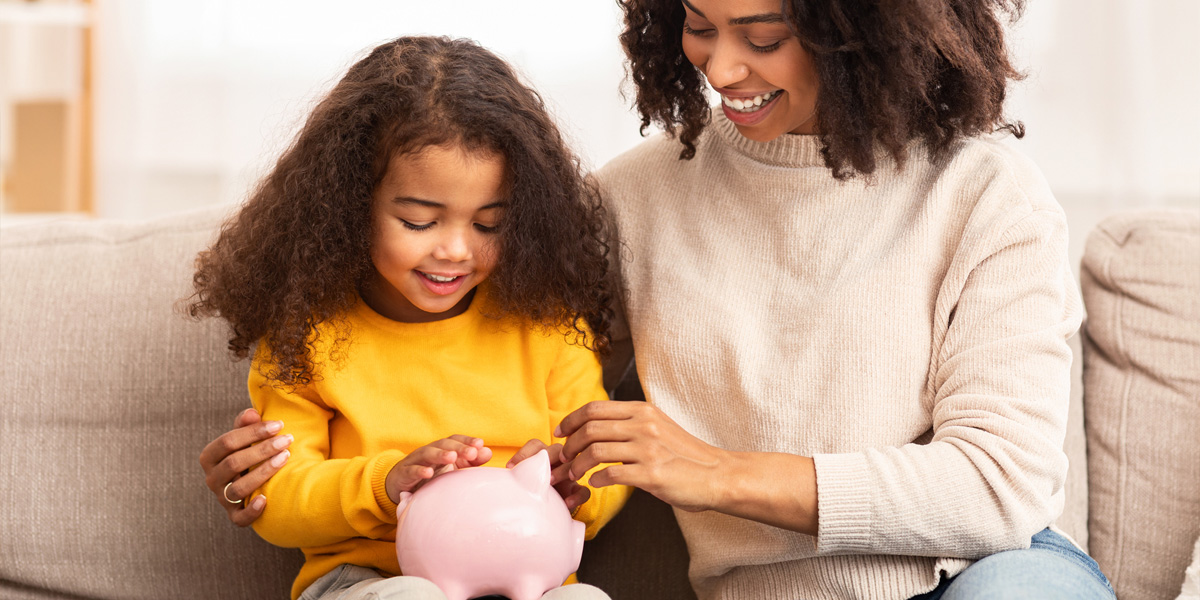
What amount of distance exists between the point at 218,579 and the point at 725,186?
0.93 metres

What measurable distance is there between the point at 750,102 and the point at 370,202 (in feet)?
1.60

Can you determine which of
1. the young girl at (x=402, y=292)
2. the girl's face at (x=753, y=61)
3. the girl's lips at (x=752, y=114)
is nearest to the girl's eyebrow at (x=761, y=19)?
the girl's face at (x=753, y=61)

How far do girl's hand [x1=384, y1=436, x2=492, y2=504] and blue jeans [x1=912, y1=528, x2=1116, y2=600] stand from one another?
0.56 metres

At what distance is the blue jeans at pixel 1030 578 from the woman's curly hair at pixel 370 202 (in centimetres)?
57

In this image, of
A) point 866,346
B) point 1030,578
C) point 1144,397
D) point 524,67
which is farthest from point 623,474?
point 524,67

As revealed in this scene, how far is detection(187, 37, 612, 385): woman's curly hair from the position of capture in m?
1.20

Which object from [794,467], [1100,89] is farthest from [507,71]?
[1100,89]

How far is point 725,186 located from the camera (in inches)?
55.4

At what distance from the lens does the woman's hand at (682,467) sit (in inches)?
43.0

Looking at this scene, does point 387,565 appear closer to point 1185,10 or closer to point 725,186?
point 725,186

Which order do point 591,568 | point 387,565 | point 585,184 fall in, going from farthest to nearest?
point 591,568, point 585,184, point 387,565

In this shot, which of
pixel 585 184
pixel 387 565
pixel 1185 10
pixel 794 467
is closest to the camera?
pixel 794 467

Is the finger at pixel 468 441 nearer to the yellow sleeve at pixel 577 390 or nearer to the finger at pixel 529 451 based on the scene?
the finger at pixel 529 451

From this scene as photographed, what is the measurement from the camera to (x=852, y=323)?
1.25 metres
